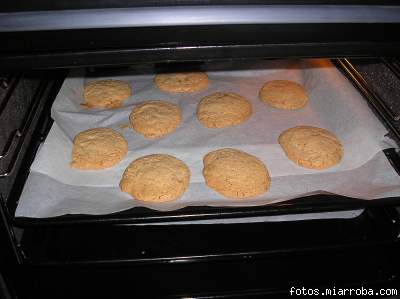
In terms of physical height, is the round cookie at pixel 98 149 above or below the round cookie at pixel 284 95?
below

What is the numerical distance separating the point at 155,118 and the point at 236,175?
0.42 metres

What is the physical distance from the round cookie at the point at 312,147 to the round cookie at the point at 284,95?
0.57 ft

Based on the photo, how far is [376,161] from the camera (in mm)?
1263

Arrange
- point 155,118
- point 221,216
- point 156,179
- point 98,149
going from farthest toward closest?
point 155,118 < point 98,149 < point 156,179 < point 221,216

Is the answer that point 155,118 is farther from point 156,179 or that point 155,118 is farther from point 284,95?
point 284,95

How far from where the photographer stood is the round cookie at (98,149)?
129 centimetres

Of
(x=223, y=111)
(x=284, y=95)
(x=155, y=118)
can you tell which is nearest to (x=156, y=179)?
(x=155, y=118)

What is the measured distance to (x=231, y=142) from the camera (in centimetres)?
141

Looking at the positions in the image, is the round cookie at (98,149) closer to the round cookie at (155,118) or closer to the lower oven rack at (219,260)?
the round cookie at (155,118)

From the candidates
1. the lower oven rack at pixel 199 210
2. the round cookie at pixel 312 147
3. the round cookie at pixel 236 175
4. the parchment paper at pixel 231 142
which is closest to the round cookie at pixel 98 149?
the parchment paper at pixel 231 142

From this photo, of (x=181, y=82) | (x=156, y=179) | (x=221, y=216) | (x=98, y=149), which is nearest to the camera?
(x=221, y=216)

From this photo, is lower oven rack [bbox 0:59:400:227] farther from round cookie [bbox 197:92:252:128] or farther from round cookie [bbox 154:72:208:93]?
round cookie [bbox 154:72:208:93]

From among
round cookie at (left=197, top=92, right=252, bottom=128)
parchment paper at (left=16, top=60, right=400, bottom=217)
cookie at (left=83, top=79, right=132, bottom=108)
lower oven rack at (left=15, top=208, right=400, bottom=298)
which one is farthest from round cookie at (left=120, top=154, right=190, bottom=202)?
cookie at (left=83, top=79, right=132, bottom=108)

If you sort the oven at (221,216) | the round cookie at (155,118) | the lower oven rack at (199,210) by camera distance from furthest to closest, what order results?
the round cookie at (155,118) → the lower oven rack at (199,210) → the oven at (221,216)
